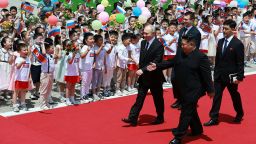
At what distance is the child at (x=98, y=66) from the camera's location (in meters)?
9.67

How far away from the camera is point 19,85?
872 cm

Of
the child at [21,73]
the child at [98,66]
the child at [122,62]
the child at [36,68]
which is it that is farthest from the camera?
the child at [122,62]

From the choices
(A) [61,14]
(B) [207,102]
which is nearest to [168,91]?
(B) [207,102]

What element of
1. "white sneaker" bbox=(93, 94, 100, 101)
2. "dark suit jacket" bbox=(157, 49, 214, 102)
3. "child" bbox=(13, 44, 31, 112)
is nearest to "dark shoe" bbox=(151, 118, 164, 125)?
"dark suit jacket" bbox=(157, 49, 214, 102)

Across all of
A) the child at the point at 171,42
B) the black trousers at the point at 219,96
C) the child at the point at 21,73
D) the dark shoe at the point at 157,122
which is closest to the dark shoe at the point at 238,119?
the black trousers at the point at 219,96

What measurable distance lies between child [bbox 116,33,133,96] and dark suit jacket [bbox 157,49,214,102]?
329 centimetres

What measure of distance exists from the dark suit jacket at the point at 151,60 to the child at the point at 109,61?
2.22 metres

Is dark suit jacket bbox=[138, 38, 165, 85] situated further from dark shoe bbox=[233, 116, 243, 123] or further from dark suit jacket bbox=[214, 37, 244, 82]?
dark shoe bbox=[233, 116, 243, 123]

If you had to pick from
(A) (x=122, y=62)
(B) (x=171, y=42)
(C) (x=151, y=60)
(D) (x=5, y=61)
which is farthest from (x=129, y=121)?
(B) (x=171, y=42)

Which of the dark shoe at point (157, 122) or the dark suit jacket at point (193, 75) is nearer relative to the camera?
the dark suit jacket at point (193, 75)

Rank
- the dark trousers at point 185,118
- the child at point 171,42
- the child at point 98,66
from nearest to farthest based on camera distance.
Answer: the dark trousers at point 185,118, the child at point 98,66, the child at point 171,42

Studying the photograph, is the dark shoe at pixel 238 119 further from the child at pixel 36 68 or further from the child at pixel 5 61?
the child at pixel 5 61

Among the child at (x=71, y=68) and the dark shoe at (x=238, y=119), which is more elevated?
the child at (x=71, y=68)

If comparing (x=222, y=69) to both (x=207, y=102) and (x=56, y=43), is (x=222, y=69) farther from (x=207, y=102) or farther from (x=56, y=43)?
(x=56, y=43)
